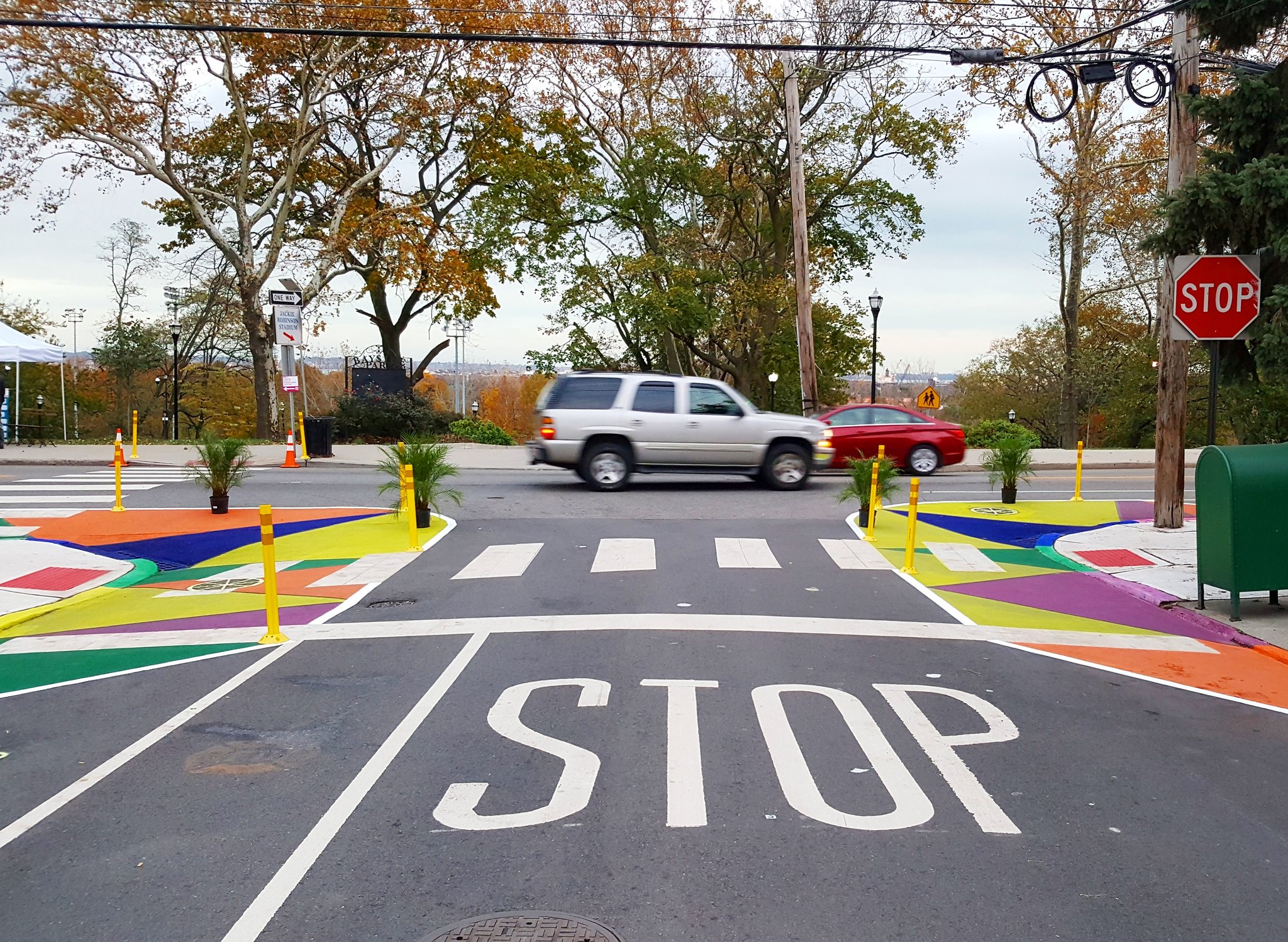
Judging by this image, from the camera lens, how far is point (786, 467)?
19.0 meters

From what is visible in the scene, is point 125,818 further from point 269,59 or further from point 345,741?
point 269,59

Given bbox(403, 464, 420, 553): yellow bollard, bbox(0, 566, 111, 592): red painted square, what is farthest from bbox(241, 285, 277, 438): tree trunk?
bbox(0, 566, 111, 592): red painted square

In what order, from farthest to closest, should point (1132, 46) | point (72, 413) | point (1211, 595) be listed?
point (72, 413)
point (1132, 46)
point (1211, 595)

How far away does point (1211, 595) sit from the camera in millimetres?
10523

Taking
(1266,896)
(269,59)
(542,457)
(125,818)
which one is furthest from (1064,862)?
(269,59)

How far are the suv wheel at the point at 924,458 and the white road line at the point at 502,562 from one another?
38.5 ft

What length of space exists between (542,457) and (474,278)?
1833cm

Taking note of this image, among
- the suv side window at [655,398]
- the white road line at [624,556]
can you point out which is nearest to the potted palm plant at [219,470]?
the white road line at [624,556]

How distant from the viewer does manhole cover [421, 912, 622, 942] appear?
12.6 ft

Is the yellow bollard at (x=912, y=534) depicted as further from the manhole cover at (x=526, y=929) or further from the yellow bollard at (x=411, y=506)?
the manhole cover at (x=526, y=929)

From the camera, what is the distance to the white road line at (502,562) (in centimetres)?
1141

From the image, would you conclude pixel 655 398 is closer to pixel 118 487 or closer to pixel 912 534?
pixel 912 534

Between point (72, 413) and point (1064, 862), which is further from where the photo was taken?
point (72, 413)

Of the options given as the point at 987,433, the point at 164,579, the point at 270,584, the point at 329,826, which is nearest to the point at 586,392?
the point at 164,579
